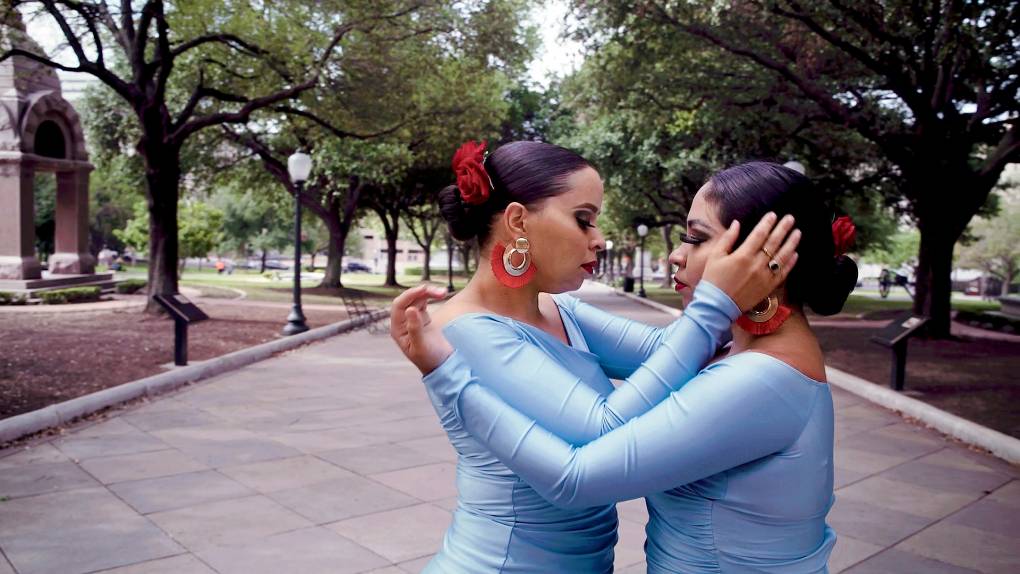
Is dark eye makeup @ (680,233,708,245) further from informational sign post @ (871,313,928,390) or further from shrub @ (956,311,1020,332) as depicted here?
shrub @ (956,311,1020,332)

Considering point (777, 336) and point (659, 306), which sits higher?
point (777, 336)

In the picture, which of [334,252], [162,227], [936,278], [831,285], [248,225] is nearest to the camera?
[831,285]

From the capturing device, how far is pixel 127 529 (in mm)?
4758

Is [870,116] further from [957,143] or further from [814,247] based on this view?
[814,247]

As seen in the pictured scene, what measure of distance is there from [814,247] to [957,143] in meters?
17.0

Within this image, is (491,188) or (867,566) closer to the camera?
(491,188)

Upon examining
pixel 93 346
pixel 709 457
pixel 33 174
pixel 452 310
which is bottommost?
pixel 93 346

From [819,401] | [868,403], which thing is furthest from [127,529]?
[868,403]

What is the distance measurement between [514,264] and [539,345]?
0.21 meters

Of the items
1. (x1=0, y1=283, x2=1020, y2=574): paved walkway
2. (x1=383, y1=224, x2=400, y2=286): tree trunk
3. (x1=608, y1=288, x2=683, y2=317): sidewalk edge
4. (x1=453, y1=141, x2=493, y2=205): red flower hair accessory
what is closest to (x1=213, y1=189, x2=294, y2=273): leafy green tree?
(x1=383, y1=224, x2=400, y2=286): tree trunk

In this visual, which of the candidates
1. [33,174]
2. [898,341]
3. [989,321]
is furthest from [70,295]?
[989,321]

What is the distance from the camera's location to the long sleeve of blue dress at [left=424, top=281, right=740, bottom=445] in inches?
59.8

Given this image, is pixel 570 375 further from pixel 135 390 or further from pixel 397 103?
pixel 397 103

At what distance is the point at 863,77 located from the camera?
1797cm
